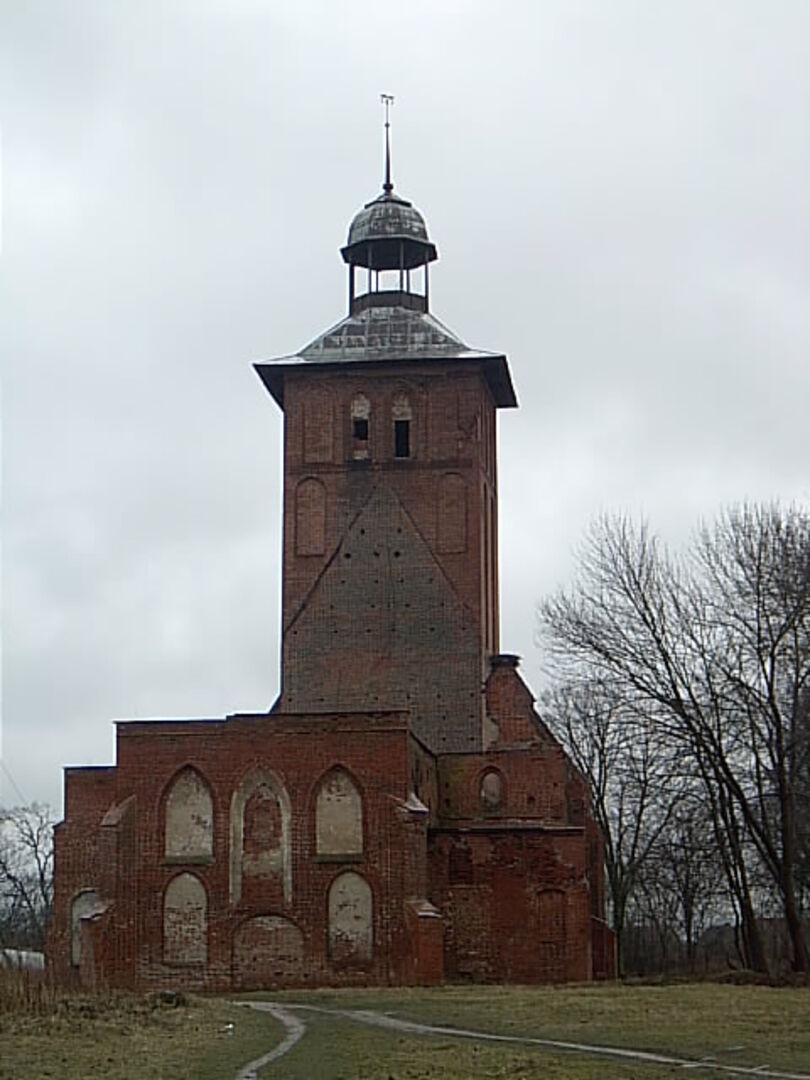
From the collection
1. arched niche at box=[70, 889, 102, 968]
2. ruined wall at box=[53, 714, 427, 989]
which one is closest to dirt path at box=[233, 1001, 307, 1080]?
ruined wall at box=[53, 714, 427, 989]

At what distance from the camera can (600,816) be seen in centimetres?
5800

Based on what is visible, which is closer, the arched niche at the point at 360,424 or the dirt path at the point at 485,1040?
the dirt path at the point at 485,1040

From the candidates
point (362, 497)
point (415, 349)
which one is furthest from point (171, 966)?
point (415, 349)

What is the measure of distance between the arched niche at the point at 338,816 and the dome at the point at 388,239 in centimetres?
1773

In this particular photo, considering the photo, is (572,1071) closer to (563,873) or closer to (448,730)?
(563,873)

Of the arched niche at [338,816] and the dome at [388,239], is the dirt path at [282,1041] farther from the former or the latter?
the dome at [388,239]

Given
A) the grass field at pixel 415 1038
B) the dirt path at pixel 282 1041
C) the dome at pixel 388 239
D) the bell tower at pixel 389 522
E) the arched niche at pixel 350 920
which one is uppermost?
the dome at pixel 388 239

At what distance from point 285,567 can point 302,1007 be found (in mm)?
21330

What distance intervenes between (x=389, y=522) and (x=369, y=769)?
10012 millimetres

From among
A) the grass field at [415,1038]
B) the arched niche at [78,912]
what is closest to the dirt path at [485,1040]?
the grass field at [415,1038]

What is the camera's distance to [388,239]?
54.1 meters

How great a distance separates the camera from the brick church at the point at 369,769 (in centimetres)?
4272

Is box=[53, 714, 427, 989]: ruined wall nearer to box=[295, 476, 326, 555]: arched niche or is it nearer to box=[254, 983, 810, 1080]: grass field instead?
box=[254, 983, 810, 1080]: grass field

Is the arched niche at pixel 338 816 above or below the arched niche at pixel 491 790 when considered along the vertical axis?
below
